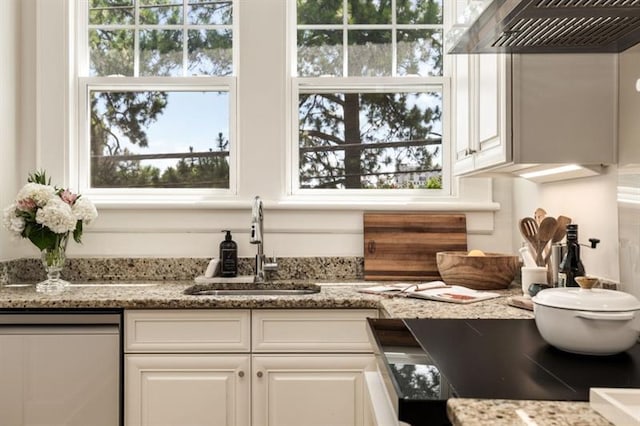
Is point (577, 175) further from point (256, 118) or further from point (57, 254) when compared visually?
point (57, 254)

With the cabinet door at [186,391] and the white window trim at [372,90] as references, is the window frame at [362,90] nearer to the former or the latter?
the white window trim at [372,90]

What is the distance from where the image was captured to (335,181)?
2.72 m

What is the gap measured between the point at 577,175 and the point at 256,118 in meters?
1.49

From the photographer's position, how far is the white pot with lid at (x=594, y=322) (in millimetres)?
1098

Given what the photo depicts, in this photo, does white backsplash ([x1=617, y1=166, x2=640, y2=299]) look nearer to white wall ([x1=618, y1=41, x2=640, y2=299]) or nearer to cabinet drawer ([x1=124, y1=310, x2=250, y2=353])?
white wall ([x1=618, y1=41, x2=640, y2=299])

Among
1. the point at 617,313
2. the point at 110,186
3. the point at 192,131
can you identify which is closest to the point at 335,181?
the point at 192,131

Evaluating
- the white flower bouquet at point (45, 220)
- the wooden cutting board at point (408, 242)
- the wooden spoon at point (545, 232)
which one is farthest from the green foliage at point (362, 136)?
the white flower bouquet at point (45, 220)

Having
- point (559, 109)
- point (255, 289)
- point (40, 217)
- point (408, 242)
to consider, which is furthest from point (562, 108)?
point (40, 217)

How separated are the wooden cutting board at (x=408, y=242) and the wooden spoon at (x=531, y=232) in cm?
52

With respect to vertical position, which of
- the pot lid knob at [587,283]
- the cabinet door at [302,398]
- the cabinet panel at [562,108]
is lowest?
the cabinet door at [302,398]

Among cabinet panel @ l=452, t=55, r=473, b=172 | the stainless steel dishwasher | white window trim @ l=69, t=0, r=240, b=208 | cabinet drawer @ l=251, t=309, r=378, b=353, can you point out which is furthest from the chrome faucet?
cabinet panel @ l=452, t=55, r=473, b=172

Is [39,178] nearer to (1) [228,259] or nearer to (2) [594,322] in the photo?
(1) [228,259]

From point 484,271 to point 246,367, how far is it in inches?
40.8

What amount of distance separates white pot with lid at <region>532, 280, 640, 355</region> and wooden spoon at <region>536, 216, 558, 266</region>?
791 mm
